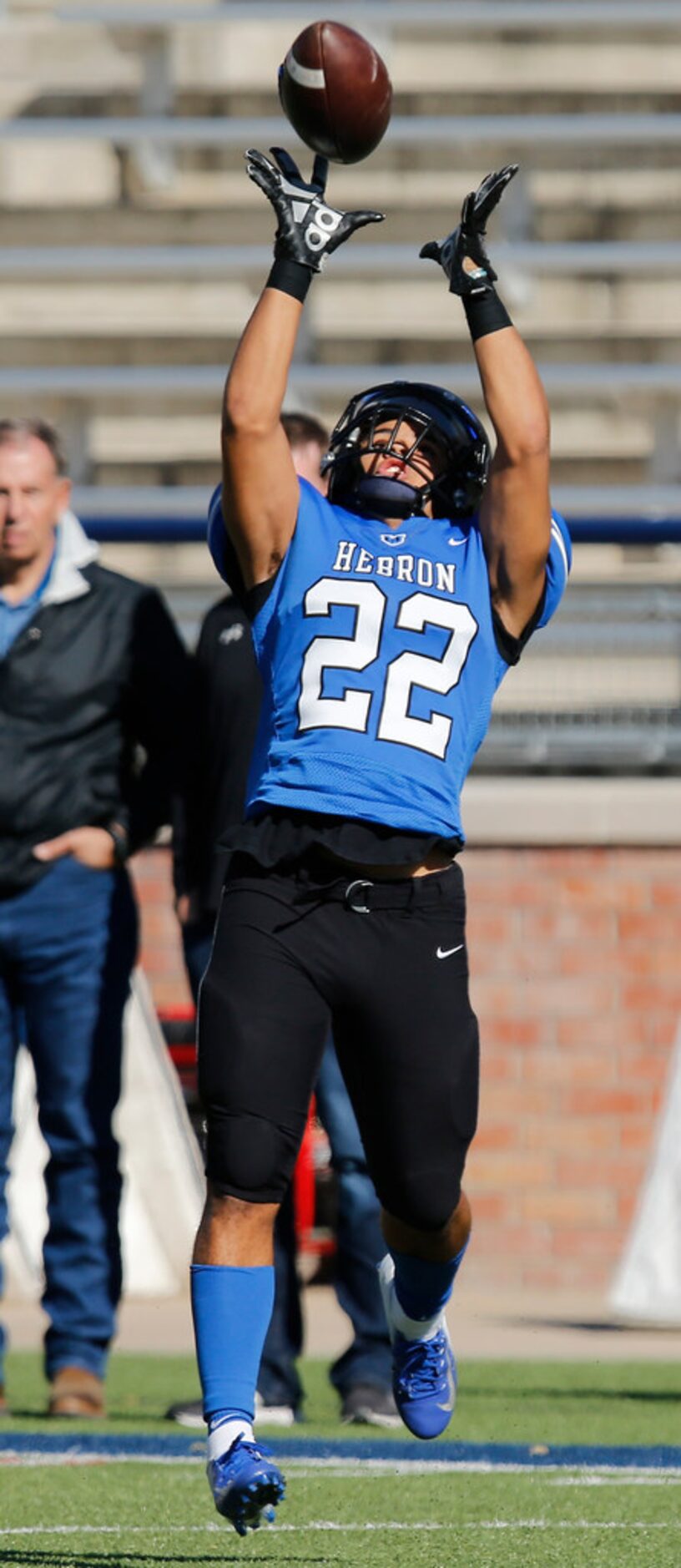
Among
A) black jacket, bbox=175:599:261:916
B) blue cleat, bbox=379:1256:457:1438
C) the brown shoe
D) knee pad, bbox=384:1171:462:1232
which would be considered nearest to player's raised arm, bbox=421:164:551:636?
knee pad, bbox=384:1171:462:1232

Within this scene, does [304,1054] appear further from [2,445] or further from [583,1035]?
[583,1035]

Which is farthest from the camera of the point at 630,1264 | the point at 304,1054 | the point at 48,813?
the point at 630,1264

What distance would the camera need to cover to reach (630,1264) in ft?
22.1

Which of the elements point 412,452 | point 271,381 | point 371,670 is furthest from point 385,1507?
point 271,381

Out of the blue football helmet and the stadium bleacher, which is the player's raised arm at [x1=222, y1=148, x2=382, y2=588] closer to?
the blue football helmet

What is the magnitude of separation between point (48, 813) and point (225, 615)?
1.86ft

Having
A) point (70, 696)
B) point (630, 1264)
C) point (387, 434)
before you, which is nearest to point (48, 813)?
point (70, 696)

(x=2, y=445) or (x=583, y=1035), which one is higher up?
(x=2, y=445)

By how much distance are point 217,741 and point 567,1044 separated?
107 inches

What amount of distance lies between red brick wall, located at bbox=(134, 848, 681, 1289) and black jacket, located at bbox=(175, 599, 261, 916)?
240 cm

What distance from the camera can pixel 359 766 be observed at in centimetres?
367

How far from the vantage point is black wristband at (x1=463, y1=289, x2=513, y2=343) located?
3854 millimetres

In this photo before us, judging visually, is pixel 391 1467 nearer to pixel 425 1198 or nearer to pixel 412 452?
pixel 425 1198

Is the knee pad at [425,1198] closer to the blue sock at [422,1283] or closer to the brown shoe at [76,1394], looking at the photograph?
the blue sock at [422,1283]
